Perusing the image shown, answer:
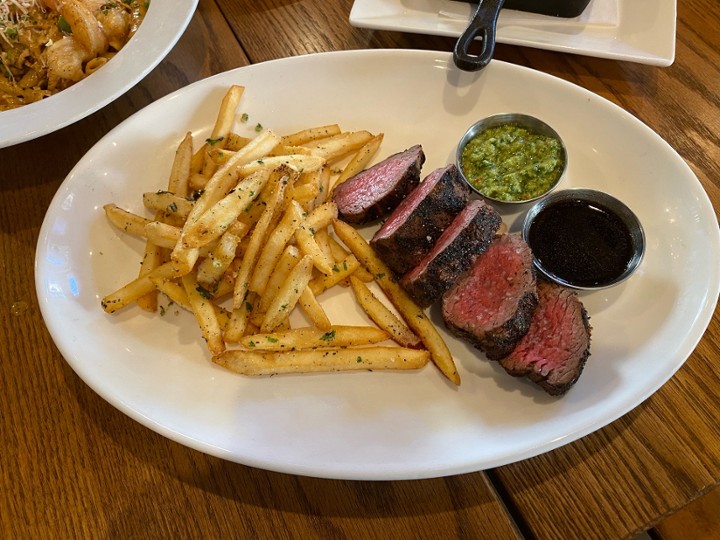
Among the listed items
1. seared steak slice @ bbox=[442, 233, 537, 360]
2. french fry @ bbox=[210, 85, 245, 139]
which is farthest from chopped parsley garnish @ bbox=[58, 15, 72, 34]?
seared steak slice @ bbox=[442, 233, 537, 360]

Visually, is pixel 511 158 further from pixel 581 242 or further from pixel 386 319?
pixel 386 319

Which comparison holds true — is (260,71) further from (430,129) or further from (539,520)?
(539,520)

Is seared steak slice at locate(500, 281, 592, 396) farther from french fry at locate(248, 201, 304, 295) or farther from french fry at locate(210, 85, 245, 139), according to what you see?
french fry at locate(210, 85, 245, 139)

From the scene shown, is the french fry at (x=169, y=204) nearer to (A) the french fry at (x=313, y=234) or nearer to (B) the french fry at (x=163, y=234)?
(B) the french fry at (x=163, y=234)

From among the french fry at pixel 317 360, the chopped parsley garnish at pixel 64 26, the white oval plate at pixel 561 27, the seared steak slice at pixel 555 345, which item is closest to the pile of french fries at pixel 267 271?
the french fry at pixel 317 360

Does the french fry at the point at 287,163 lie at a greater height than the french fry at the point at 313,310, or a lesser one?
greater

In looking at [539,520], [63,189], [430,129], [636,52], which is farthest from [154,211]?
[636,52]
